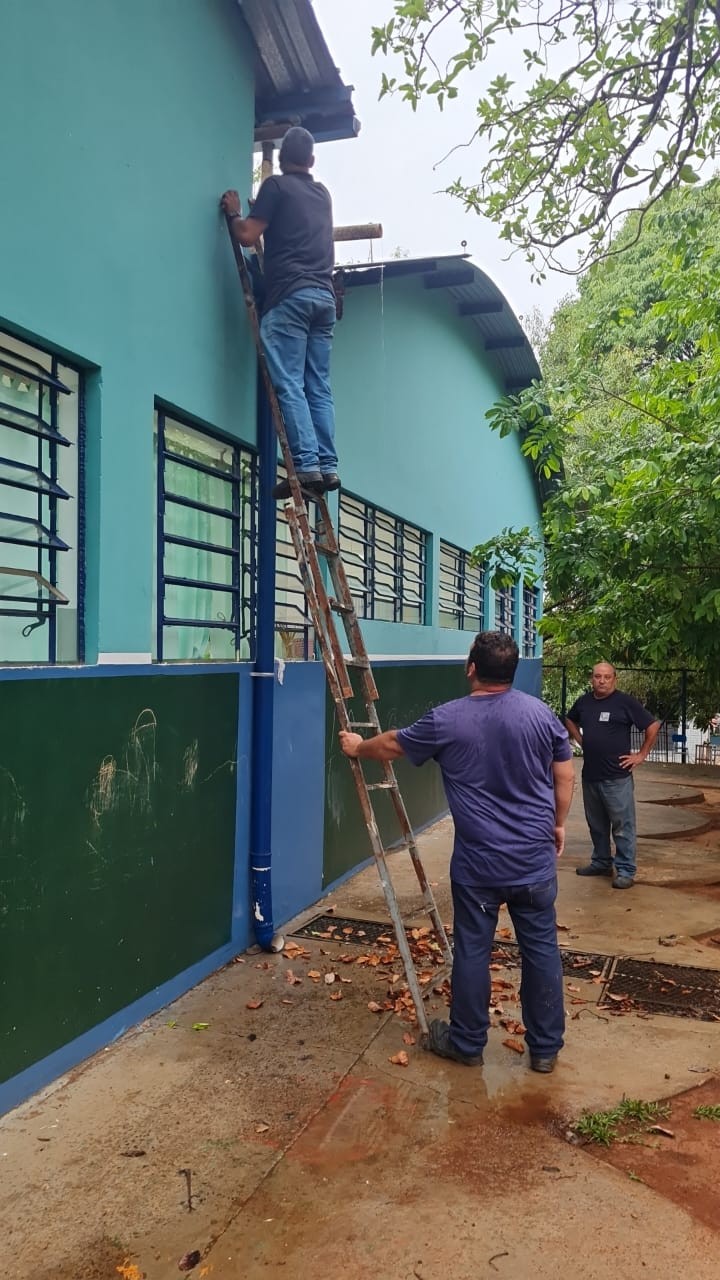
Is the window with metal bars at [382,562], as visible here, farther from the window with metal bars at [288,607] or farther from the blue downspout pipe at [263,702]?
the blue downspout pipe at [263,702]

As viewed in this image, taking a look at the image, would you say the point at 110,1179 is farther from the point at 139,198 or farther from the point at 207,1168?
the point at 139,198

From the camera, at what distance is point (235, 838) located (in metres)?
5.38

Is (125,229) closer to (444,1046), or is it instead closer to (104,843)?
(104,843)

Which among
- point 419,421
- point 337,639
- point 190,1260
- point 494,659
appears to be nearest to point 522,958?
point 494,659

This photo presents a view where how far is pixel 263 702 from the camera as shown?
5.54 m

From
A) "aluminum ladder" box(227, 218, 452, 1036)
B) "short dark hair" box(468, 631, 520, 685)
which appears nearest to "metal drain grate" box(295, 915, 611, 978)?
"aluminum ladder" box(227, 218, 452, 1036)

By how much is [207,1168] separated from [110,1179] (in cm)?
33

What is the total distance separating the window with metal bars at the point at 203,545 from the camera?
486 centimetres

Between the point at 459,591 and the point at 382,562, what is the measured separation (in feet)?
10.7

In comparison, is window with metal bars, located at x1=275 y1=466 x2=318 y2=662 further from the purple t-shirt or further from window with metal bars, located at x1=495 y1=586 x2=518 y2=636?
window with metal bars, located at x1=495 y1=586 x2=518 y2=636

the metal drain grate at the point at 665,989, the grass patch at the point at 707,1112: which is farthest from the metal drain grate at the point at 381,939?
the grass patch at the point at 707,1112

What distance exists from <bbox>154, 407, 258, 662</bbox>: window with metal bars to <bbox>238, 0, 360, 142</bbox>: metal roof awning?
8.07ft

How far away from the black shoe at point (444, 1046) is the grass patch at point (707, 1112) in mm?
910

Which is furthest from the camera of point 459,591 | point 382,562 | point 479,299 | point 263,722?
point 459,591
